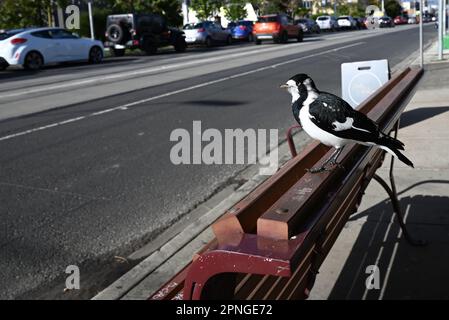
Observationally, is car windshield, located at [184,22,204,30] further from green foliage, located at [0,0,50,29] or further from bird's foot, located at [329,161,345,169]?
bird's foot, located at [329,161,345,169]

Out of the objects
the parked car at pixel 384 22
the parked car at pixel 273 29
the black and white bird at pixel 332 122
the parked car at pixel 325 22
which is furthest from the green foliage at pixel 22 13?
the parked car at pixel 384 22

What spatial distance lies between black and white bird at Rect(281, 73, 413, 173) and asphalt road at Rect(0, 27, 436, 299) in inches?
78.9

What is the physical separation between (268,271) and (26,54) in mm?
21222

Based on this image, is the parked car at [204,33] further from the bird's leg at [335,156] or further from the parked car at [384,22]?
the bird's leg at [335,156]

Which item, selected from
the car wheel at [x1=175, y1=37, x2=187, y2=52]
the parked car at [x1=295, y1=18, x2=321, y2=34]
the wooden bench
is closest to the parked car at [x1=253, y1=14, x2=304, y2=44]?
the car wheel at [x1=175, y1=37, x2=187, y2=52]

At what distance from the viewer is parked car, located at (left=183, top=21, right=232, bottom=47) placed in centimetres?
3450

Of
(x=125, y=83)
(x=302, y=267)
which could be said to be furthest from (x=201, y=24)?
(x=302, y=267)

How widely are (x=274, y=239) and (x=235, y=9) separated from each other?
48033mm

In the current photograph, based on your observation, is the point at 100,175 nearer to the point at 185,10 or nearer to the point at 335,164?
the point at 335,164

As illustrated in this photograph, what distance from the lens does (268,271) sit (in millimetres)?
1640

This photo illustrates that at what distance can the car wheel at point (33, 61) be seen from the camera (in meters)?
21.3

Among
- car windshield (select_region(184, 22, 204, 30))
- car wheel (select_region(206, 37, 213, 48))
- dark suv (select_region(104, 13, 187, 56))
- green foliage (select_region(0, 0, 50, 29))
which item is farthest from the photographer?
car windshield (select_region(184, 22, 204, 30))

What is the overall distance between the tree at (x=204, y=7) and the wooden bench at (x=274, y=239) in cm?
4303
